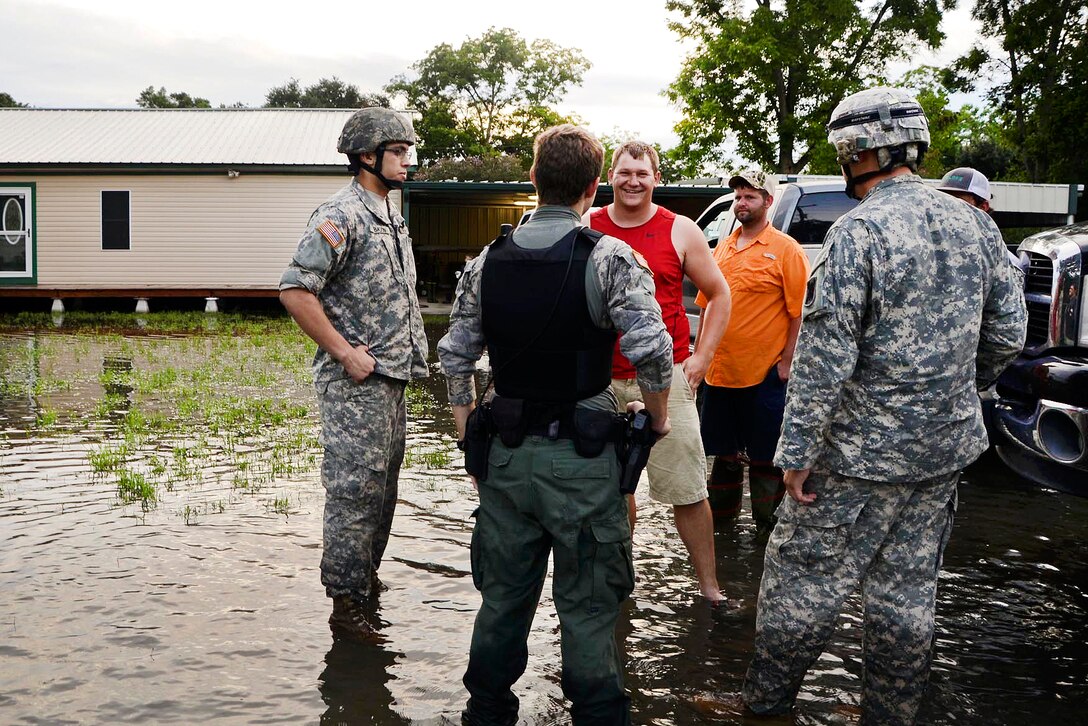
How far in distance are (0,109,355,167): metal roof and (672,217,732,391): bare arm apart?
17.8m

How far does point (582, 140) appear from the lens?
3.34m

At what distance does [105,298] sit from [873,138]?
2259 cm

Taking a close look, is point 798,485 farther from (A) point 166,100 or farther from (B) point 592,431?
(A) point 166,100

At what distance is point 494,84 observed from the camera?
60.2 metres

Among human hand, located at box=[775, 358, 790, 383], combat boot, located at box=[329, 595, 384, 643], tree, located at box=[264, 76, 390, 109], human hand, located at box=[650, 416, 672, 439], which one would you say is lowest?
combat boot, located at box=[329, 595, 384, 643]

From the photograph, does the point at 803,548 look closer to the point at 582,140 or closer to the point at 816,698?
the point at 816,698

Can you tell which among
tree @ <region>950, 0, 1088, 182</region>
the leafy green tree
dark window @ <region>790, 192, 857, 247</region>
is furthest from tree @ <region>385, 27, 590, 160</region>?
dark window @ <region>790, 192, 857, 247</region>

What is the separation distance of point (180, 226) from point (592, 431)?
21.2 m

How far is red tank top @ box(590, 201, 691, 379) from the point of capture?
179 inches

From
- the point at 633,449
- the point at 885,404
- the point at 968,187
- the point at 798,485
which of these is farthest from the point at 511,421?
the point at 968,187

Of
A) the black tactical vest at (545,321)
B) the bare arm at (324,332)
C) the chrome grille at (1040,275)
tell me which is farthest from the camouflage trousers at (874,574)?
the chrome grille at (1040,275)

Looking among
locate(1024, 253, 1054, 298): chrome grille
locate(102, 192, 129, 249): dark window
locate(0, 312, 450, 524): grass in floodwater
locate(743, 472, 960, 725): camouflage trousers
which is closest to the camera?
locate(743, 472, 960, 725): camouflage trousers

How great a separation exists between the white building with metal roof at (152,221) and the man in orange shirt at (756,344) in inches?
693

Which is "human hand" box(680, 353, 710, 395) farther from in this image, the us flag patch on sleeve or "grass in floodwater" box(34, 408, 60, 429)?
"grass in floodwater" box(34, 408, 60, 429)
